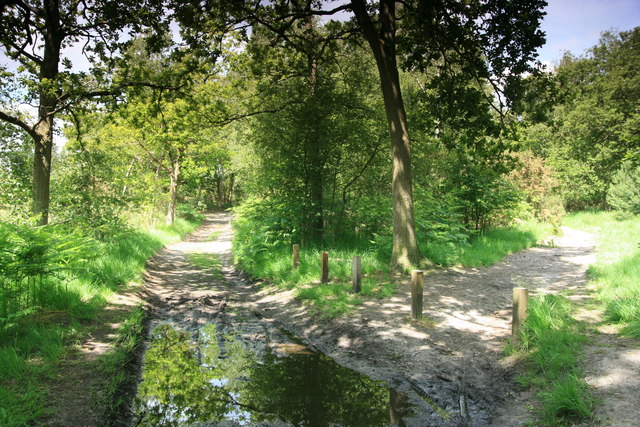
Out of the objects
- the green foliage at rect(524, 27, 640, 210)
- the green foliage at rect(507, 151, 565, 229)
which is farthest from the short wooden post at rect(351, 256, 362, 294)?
the green foliage at rect(524, 27, 640, 210)

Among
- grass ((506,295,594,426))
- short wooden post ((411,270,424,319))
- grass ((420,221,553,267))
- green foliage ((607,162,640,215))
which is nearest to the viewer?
grass ((506,295,594,426))

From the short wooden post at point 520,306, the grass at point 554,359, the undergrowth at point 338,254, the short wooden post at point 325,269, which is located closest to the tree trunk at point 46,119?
the undergrowth at point 338,254

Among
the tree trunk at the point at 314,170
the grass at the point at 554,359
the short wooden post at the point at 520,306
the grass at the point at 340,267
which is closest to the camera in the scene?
the grass at the point at 554,359

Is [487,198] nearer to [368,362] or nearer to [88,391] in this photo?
[368,362]

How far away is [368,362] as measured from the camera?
18.0 feet

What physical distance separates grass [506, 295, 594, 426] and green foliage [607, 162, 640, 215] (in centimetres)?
2030

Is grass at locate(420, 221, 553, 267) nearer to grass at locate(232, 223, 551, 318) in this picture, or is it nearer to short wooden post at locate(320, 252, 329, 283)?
grass at locate(232, 223, 551, 318)

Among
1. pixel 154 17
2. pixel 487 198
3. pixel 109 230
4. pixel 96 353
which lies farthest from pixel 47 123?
pixel 487 198

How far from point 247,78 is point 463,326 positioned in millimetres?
9990

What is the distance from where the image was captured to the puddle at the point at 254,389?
4.06m

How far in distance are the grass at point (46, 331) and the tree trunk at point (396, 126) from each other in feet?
23.1

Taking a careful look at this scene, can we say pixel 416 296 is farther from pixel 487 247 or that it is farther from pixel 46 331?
pixel 487 247

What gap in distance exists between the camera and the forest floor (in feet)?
13.1

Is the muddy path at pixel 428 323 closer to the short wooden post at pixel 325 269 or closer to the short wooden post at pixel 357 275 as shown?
the short wooden post at pixel 357 275
